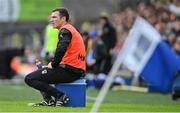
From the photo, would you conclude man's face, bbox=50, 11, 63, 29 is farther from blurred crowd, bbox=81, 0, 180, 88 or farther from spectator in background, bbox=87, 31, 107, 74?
spectator in background, bbox=87, 31, 107, 74

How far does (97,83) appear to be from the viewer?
26.8m

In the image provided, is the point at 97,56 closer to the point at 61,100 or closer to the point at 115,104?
the point at 115,104

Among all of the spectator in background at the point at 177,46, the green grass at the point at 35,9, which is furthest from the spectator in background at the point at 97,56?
the green grass at the point at 35,9

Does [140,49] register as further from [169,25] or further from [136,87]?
[169,25]

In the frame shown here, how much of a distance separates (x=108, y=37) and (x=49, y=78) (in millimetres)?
11823

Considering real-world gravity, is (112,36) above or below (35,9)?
below

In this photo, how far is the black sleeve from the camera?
15945 mm

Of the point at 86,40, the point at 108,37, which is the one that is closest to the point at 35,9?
the point at 108,37

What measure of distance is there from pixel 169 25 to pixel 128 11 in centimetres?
451

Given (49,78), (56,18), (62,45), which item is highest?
(56,18)

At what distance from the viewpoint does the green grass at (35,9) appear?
34906 mm

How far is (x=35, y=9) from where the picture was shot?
34.9 meters

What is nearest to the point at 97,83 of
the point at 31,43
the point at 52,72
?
the point at 52,72

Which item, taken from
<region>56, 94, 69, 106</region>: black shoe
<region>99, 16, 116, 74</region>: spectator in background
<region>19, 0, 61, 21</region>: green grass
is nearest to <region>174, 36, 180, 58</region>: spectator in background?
<region>99, 16, 116, 74</region>: spectator in background
